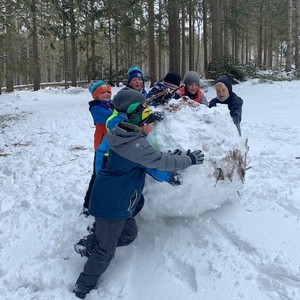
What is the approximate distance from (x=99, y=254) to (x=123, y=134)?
1.09 meters

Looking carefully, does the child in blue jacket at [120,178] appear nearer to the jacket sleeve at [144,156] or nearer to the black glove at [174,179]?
the jacket sleeve at [144,156]

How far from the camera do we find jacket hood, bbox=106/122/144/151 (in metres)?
2.84

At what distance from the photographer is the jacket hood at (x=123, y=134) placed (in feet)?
9.30

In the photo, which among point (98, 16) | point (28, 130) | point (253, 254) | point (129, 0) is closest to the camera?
point (253, 254)

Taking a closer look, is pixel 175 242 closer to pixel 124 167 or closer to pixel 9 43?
pixel 124 167

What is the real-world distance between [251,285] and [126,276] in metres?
1.12

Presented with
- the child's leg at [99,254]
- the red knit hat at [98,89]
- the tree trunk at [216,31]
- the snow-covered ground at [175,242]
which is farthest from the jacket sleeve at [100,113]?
the tree trunk at [216,31]

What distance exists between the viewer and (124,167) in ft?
9.69

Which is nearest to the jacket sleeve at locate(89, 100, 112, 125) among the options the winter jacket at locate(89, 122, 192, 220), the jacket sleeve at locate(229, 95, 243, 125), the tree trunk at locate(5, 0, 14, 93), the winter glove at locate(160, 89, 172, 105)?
the winter glove at locate(160, 89, 172, 105)

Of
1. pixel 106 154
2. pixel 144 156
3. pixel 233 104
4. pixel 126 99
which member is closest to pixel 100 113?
pixel 106 154

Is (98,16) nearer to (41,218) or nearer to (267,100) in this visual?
(267,100)

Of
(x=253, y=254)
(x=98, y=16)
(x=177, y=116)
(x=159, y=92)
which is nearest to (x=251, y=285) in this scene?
(x=253, y=254)

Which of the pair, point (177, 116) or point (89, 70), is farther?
point (89, 70)

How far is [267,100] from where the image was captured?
13.4 meters
